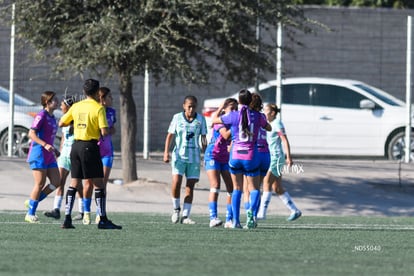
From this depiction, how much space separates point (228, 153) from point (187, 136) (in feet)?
2.12

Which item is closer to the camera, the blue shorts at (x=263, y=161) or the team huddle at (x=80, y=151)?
the team huddle at (x=80, y=151)

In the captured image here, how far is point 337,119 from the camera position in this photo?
26594 mm

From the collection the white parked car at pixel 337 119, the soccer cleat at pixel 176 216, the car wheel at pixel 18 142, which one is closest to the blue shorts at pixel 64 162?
the soccer cleat at pixel 176 216

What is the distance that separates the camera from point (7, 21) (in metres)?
22.9

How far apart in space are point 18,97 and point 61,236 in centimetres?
1275

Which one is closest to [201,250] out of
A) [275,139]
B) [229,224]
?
[229,224]

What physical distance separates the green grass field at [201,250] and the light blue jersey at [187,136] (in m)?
0.96

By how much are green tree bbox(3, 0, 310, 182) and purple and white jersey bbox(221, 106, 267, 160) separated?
18.5 feet

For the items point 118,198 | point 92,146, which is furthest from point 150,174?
point 92,146

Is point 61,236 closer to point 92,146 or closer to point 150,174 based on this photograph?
point 92,146

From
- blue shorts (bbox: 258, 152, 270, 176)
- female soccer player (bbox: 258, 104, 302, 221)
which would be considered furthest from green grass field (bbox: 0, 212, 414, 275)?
female soccer player (bbox: 258, 104, 302, 221)

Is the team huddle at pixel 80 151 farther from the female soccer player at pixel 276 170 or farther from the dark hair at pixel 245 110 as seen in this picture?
the female soccer player at pixel 276 170

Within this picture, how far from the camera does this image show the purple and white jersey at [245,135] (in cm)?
1555

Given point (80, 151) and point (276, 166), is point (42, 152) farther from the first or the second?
point (276, 166)
